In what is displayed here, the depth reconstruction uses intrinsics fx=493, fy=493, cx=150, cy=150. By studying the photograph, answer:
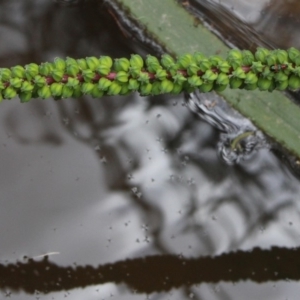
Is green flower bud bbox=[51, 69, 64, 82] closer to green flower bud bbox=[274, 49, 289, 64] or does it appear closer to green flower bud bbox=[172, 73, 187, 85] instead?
green flower bud bbox=[172, 73, 187, 85]

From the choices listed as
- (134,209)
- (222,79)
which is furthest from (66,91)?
(134,209)

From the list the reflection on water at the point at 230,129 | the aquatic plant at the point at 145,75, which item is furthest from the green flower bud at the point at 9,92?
the reflection on water at the point at 230,129

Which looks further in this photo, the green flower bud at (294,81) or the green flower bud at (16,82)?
the green flower bud at (294,81)


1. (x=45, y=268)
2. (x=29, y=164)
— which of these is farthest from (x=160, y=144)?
(x=45, y=268)

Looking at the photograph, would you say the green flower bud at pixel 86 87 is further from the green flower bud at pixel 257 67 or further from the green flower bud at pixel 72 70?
the green flower bud at pixel 257 67

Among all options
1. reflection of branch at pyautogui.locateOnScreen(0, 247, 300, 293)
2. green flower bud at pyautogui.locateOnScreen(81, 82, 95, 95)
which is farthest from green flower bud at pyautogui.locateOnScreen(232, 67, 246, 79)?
reflection of branch at pyautogui.locateOnScreen(0, 247, 300, 293)

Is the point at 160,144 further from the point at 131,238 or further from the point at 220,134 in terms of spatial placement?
the point at 131,238
